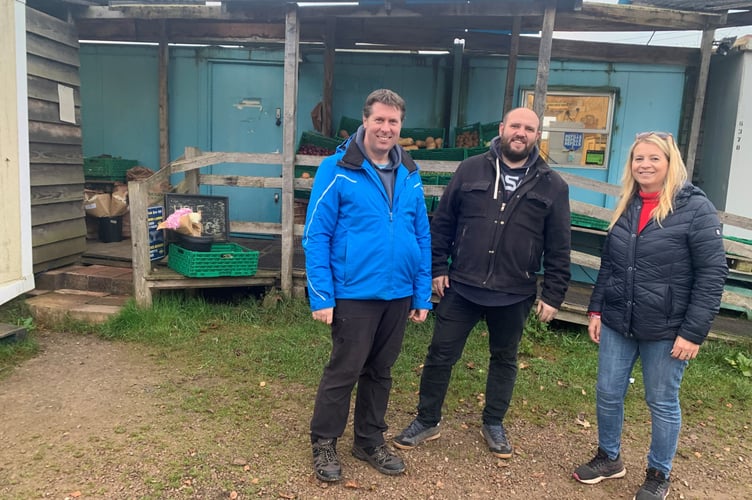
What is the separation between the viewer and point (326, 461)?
292 centimetres

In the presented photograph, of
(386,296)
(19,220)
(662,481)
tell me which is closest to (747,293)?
(662,481)

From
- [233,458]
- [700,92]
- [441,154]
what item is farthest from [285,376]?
[700,92]

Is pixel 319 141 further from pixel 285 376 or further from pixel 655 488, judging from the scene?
pixel 655 488

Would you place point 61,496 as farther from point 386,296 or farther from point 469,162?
point 469,162

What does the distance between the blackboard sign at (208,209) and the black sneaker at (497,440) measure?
3368 millimetres

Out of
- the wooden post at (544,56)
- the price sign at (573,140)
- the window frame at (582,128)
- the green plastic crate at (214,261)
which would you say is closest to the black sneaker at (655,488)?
the wooden post at (544,56)

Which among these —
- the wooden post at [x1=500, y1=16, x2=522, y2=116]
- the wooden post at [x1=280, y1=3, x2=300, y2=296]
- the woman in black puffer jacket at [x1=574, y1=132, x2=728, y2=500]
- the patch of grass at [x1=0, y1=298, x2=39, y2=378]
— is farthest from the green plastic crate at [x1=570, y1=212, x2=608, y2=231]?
the patch of grass at [x1=0, y1=298, x2=39, y2=378]

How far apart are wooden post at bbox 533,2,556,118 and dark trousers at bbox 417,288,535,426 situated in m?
2.59

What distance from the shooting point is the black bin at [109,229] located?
23.5ft

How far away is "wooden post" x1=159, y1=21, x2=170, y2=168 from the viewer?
7293 mm

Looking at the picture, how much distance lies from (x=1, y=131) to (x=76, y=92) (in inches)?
55.9

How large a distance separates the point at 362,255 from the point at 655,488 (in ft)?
6.23

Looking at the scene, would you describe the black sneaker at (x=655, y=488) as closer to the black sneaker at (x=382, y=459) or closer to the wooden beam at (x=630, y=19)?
the black sneaker at (x=382, y=459)

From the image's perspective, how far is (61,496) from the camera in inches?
106
